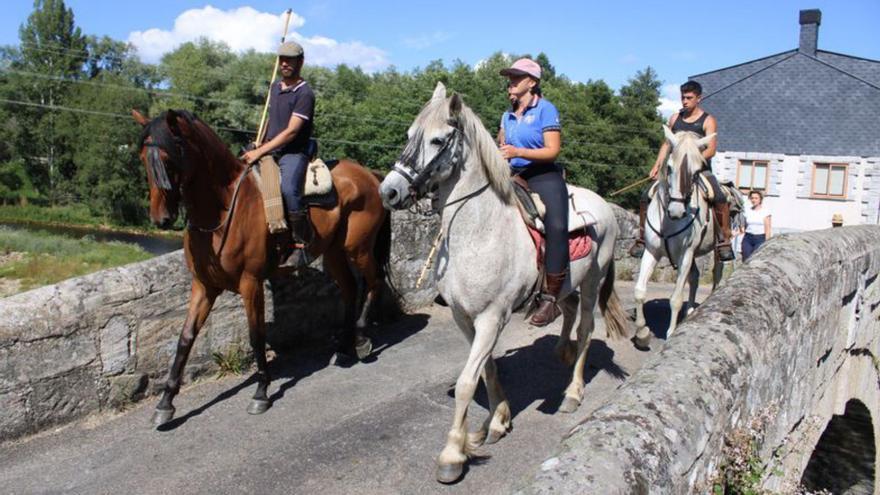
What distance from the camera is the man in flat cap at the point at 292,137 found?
6023 millimetres

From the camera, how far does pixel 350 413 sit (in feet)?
18.6

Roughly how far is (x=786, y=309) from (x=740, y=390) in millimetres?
1391

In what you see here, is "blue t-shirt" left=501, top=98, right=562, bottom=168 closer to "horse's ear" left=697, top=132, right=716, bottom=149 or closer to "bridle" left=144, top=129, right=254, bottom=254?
"bridle" left=144, top=129, right=254, bottom=254

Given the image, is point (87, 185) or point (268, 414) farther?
point (87, 185)

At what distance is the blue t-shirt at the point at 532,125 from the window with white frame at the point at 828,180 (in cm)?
3179

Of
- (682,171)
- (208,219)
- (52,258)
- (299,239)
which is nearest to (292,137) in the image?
(299,239)

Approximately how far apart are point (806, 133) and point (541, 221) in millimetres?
32796

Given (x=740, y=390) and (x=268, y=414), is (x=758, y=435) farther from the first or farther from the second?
(x=268, y=414)

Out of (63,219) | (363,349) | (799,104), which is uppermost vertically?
(799,104)

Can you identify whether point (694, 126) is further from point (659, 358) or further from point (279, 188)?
point (659, 358)

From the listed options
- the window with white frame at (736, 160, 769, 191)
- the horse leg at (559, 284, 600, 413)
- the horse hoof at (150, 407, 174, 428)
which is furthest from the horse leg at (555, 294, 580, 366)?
the window with white frame at (736, 160, 769, 191)

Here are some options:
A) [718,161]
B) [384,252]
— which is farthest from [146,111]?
[384,252]

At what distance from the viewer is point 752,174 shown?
33.8 m

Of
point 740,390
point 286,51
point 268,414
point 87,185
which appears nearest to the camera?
point 740,390
